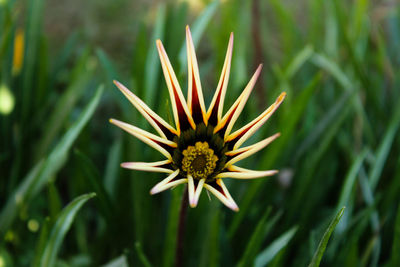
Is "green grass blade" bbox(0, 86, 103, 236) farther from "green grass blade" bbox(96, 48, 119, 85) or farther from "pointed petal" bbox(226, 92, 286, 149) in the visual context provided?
"pointed petal" bbox(226, 92, 286, 149)

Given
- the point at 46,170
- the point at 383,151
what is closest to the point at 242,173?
the point at 46,170

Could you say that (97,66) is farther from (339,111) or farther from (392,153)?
(392,153)

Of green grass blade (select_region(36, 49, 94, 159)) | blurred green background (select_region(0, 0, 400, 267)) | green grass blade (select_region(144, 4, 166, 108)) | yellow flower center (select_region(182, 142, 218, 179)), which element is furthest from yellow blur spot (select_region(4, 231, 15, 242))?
yellow flower center (select_region(182, 142, 218, 179))

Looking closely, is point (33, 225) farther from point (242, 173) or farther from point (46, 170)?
point (242, 173)

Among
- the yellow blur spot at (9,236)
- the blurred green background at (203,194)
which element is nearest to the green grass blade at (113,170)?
the blurred green background at (203,194)

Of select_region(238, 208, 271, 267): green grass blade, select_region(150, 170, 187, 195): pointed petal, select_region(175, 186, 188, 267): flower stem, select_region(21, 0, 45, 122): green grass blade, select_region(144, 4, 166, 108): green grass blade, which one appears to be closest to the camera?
select_region(150, 170, 187, 195): pointed petal

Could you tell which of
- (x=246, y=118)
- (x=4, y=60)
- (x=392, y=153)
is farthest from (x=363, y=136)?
(x=4, y=60)
